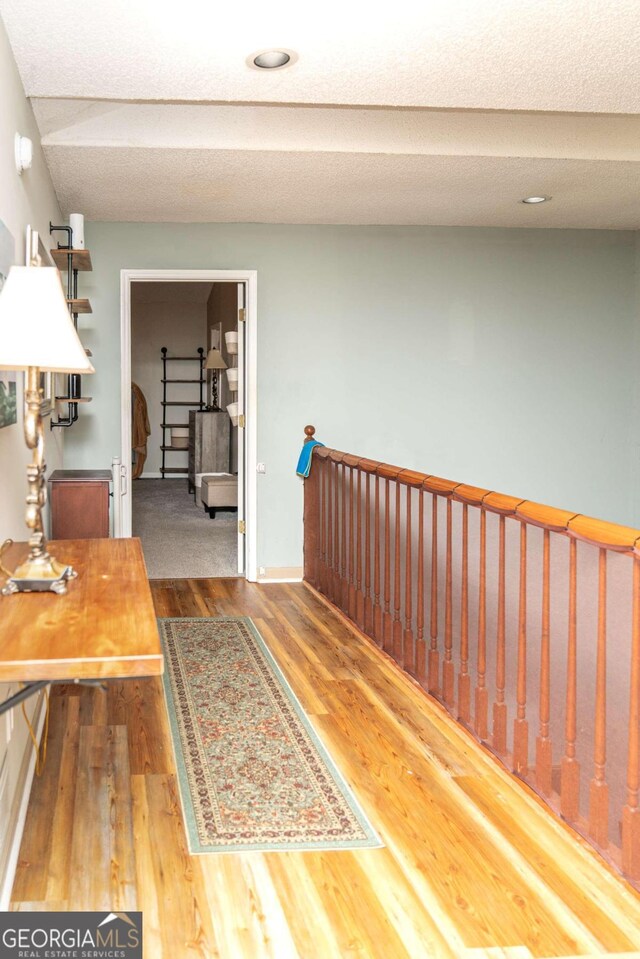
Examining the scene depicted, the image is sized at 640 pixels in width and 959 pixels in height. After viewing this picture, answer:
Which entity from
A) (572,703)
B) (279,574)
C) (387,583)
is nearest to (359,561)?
(387,583)

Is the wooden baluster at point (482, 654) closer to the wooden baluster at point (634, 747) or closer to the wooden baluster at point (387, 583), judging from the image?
the wooden baluster at point (634, 747)

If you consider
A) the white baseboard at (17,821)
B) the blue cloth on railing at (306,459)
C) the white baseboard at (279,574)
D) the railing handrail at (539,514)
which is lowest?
the white baseboard at (17,821)

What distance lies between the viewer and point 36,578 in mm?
2084

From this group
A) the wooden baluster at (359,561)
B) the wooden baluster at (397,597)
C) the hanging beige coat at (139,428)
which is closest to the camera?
the wooden baluster at (397,597)

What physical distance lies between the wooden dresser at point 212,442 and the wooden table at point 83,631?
8.11 m

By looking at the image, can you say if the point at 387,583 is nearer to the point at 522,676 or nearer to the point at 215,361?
the point at 522,676

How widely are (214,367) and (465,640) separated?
299 inches

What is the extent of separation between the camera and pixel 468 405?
6.07 metres

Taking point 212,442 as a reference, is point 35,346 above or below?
above

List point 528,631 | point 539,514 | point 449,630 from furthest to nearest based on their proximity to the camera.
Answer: point 449,630 → point 528,631 → point 539,514

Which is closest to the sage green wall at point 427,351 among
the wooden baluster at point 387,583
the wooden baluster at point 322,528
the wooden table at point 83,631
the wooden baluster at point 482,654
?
the wooden baluster at point 322,528

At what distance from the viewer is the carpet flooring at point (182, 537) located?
20.5ft

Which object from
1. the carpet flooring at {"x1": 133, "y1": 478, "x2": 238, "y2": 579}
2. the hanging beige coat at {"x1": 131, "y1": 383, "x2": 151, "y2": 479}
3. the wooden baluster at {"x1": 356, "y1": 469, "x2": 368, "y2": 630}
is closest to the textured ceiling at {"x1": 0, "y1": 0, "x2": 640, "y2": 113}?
the wooden baluster at {"x1": 356, "y1": 469, "x2": 368, "y2": 630}

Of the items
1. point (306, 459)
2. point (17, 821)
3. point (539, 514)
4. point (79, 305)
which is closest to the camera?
point (17, 821)
